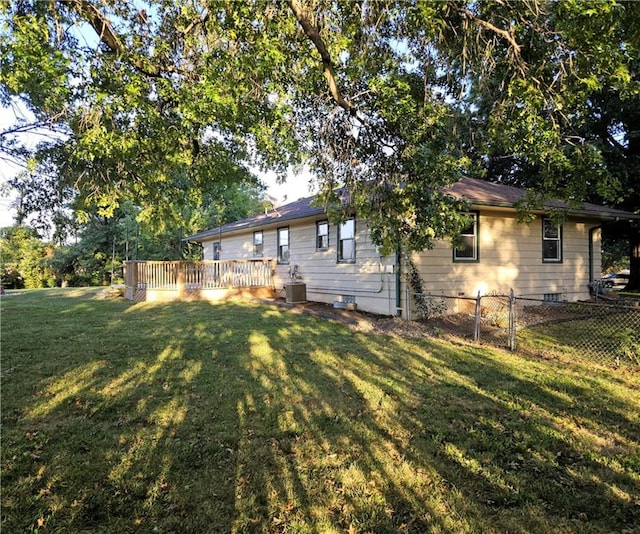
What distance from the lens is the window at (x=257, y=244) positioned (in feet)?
52.5

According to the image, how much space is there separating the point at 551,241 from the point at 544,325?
14.0ft

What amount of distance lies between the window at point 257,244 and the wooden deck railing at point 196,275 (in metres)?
1.53

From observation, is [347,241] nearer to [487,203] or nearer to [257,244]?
[487,203]

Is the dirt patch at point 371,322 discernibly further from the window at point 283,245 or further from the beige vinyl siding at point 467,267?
the window at point 283,245

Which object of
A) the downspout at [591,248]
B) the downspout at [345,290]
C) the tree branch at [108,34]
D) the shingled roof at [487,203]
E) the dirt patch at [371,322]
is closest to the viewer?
the tree branch at [108,34]

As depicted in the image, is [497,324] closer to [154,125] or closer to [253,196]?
[154,125]

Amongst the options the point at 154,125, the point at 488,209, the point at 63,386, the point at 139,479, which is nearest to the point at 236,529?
the point at 139,479

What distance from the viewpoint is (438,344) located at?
677 centimetres

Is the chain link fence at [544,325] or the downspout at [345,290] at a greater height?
the downspout at [345,290]

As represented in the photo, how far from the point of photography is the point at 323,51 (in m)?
5.22

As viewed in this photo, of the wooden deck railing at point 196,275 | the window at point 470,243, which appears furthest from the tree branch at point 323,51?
the wooden deck railing at point 196,275

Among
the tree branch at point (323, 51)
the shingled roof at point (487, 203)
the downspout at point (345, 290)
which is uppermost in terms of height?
the tree branch at point (323, 51)

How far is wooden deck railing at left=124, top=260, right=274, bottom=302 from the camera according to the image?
43.1 ft

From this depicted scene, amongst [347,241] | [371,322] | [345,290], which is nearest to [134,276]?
[345,290]
